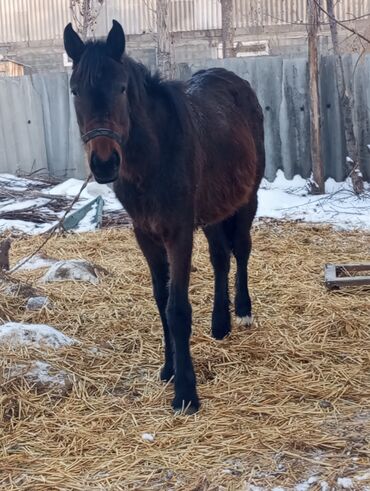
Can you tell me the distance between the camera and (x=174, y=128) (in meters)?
3.63

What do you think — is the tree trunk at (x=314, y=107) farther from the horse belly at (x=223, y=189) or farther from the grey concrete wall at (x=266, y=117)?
the horse belly at (x=223, y=189)

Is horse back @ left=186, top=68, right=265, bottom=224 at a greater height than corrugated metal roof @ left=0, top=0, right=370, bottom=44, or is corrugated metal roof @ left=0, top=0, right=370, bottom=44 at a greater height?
corrugated metal roof @ left=0, top=0, right=370, bottom=44

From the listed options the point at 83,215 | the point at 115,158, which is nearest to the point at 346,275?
the point at 115,158

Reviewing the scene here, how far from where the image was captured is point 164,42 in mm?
9984

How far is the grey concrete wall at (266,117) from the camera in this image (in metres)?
9.49

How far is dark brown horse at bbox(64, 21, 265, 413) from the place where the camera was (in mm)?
3131

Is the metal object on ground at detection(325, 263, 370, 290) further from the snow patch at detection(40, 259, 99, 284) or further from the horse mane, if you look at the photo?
the horse mane

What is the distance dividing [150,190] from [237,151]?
1.09 metres

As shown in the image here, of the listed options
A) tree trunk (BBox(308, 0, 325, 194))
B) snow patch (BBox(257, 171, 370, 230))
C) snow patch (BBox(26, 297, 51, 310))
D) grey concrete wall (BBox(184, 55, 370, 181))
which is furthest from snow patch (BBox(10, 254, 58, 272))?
grey concrete wall (BBox(184, 55, 370, 181))

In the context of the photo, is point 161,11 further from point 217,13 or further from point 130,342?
point 217,13

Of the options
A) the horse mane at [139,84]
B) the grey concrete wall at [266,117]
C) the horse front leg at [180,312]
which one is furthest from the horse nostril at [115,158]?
the grey concrete wall at [266,117]

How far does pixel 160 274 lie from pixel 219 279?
91cm

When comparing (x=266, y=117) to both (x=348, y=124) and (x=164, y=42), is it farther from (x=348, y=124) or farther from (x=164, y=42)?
(x=164, y=42)

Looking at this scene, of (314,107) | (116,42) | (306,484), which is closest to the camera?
(306,484)
